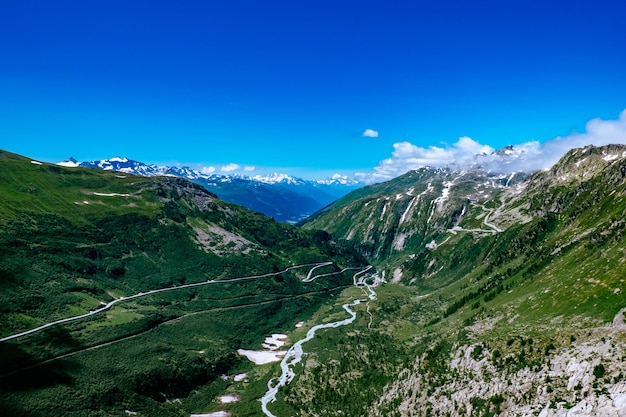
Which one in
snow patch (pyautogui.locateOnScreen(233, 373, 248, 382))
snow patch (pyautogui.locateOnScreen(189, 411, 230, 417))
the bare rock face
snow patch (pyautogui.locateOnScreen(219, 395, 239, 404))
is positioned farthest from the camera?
snow patch (pyautogui.locateOnScreen(233, 373, 248, 382))

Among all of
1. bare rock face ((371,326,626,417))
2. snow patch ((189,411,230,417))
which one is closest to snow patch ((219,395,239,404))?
snow patch ((189,411,230,417))

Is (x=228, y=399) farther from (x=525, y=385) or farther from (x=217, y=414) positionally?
(x=525, y=385)

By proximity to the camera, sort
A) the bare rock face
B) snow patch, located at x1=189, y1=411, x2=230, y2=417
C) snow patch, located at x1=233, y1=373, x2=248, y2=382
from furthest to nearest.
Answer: snow patch, located at x1=233, y1=373, x2=248, y2=382 < snow patch, located at x1=189, y1=411, x2=230, y2=417 < the bare rock face

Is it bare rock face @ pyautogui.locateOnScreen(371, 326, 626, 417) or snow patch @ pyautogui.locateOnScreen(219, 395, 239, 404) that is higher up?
bare rock face @ pyautogui.locateOnScreen(371, 326, 626, 417)

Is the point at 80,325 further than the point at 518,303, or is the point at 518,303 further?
the point at 80,325

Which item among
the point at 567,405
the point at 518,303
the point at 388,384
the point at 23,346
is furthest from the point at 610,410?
the point at 23,346

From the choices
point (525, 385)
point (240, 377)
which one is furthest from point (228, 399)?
point (525, 385)

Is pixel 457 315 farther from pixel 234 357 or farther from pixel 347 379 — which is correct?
pixel 234 357

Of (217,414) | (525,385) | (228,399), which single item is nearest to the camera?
(525,385)

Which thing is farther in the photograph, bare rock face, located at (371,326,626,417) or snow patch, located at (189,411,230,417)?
snow patch, located at (189,411,230,417)

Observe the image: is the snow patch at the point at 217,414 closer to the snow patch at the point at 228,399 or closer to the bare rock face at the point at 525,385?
the snow patch at the point at 228,399

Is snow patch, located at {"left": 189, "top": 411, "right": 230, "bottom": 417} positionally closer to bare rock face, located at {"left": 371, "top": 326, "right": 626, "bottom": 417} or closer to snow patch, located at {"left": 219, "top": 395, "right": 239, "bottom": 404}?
snow patch, located at {"left": 219, "top": 395, "right": 239, "bottom": 404}
